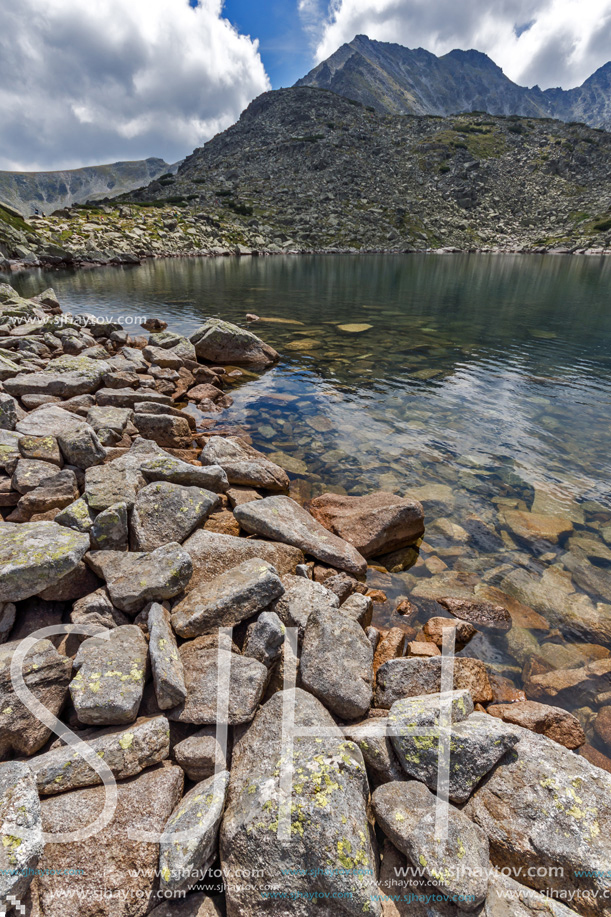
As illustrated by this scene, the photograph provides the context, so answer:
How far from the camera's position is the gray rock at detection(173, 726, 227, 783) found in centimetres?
394

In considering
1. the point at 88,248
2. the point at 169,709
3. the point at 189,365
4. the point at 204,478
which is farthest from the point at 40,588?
the point at 88,248

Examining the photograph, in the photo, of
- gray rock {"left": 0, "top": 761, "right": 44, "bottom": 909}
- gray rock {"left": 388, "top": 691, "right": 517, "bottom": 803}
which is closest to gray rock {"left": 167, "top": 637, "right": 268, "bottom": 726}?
gray rock {"left": 0, "top": 761, "right": 44, "bottom": 909}

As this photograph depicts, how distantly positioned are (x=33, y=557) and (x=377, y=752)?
4.46 m

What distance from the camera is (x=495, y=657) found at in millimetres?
6922

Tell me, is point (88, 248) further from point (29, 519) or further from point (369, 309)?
point (29, 519)

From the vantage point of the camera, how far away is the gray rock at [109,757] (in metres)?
3.62

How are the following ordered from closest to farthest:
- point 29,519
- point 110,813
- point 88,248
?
point 110,813, point 29,519, point 88,248

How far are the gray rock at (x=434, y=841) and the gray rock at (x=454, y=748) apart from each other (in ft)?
0.60

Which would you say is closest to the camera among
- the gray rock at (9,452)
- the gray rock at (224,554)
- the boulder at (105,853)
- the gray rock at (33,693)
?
the boulder at (105,853)

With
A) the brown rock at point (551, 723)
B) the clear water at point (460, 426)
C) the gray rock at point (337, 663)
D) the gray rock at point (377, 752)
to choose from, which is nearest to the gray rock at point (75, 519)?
the gray rock at point (337, 663)

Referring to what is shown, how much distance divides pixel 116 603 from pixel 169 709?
58.4 inches

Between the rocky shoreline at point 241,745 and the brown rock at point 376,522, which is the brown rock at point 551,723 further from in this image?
the brown rock at point 376,522

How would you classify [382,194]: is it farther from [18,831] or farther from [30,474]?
[18,831]

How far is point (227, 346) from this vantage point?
22.6m
